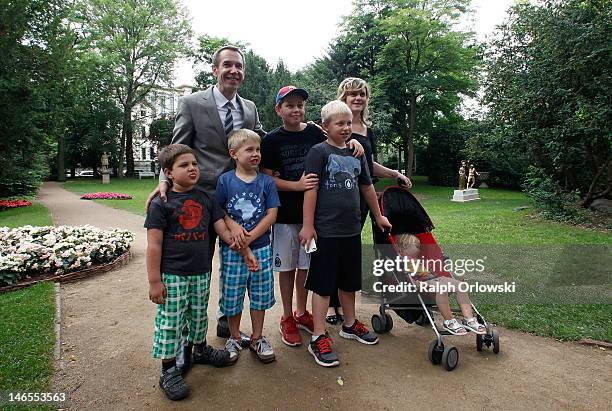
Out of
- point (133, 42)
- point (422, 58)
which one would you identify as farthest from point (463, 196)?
point (133, 42)

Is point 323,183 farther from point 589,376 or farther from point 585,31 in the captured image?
point 585,31

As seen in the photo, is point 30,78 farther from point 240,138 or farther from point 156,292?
point 156,292

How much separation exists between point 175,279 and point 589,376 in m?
3.02

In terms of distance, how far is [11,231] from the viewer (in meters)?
6.50

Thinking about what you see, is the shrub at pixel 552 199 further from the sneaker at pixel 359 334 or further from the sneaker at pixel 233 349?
the sneaker at pixel 233 349

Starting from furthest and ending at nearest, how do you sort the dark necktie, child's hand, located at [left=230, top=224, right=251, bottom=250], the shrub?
the shrub < the dark necktie < child's hand, located at [left=230, top=224, right=251, bottom=250]

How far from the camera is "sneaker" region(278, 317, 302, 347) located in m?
3.50

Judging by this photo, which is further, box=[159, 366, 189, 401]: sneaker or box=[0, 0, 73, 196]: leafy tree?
box=[0, 0, 73, 196]: leafy tree

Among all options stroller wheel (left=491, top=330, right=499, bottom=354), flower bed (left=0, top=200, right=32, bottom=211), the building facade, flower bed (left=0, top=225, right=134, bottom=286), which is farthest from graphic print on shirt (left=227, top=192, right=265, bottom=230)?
the building facade

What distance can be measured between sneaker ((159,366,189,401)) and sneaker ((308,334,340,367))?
978 mm

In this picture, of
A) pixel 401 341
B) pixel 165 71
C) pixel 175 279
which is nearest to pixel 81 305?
pixel 175 279

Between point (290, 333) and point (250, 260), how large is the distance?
2.90ft

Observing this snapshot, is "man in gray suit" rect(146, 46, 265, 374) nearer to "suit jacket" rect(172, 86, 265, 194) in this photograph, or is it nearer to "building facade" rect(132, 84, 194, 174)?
"suit jacket" rect(172, 86, 265, 194)

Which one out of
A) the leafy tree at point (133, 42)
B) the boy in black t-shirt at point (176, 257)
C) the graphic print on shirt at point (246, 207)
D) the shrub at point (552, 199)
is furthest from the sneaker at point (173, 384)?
the leafy tree at point (133, 42)
